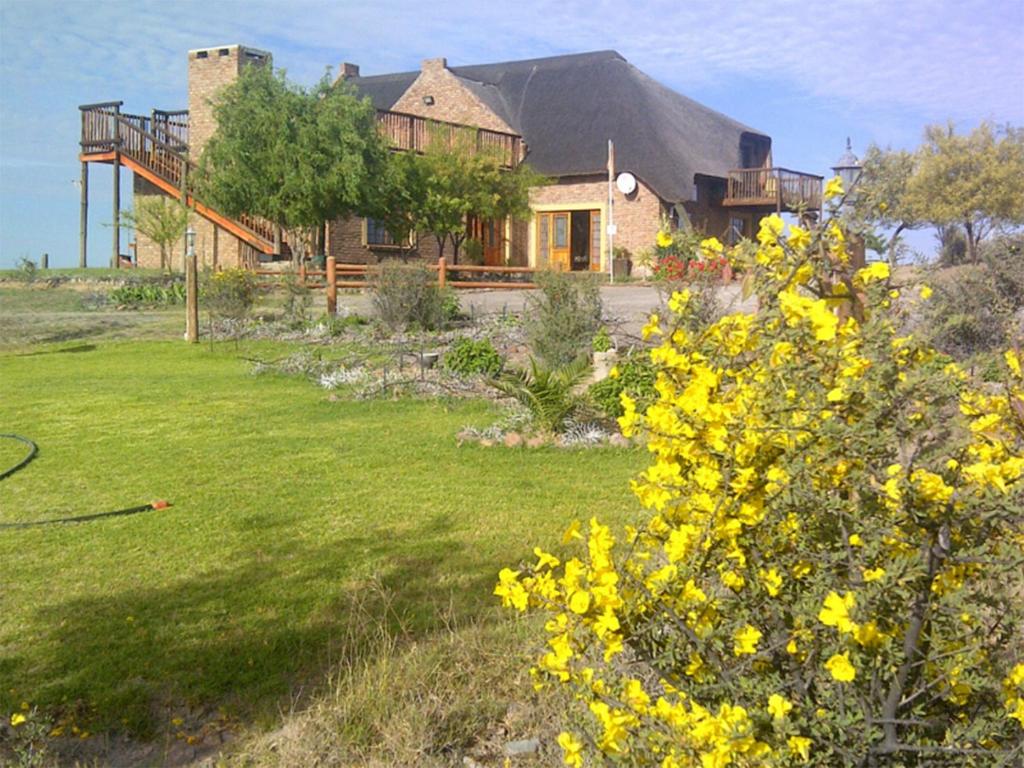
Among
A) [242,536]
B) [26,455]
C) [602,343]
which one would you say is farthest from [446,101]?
[242,536]

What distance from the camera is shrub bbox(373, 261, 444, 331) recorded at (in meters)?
14.4

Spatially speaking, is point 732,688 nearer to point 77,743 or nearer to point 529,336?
point 77,743

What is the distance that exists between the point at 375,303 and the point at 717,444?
12.5m

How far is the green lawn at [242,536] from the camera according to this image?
4066 mm

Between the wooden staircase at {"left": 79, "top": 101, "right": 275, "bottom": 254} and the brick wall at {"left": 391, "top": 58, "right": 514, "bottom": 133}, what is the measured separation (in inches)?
308

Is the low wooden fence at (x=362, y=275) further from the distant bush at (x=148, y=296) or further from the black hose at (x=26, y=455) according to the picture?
the black hose at (x=26, y=455)

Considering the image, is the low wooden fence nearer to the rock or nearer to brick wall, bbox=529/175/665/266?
brick wall, bbox=529/175/665/266

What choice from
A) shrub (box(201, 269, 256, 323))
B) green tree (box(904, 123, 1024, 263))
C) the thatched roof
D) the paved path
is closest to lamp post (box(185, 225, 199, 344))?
shrub (box(201, 269, 256, 323))

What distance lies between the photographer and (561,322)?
36.8 feet

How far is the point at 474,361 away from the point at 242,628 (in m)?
6.49

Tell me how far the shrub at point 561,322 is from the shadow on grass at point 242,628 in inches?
224

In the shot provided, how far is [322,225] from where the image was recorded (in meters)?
27.0

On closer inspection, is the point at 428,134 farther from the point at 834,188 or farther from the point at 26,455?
the point at 834,188

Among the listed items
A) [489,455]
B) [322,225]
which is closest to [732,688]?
[489,455]
